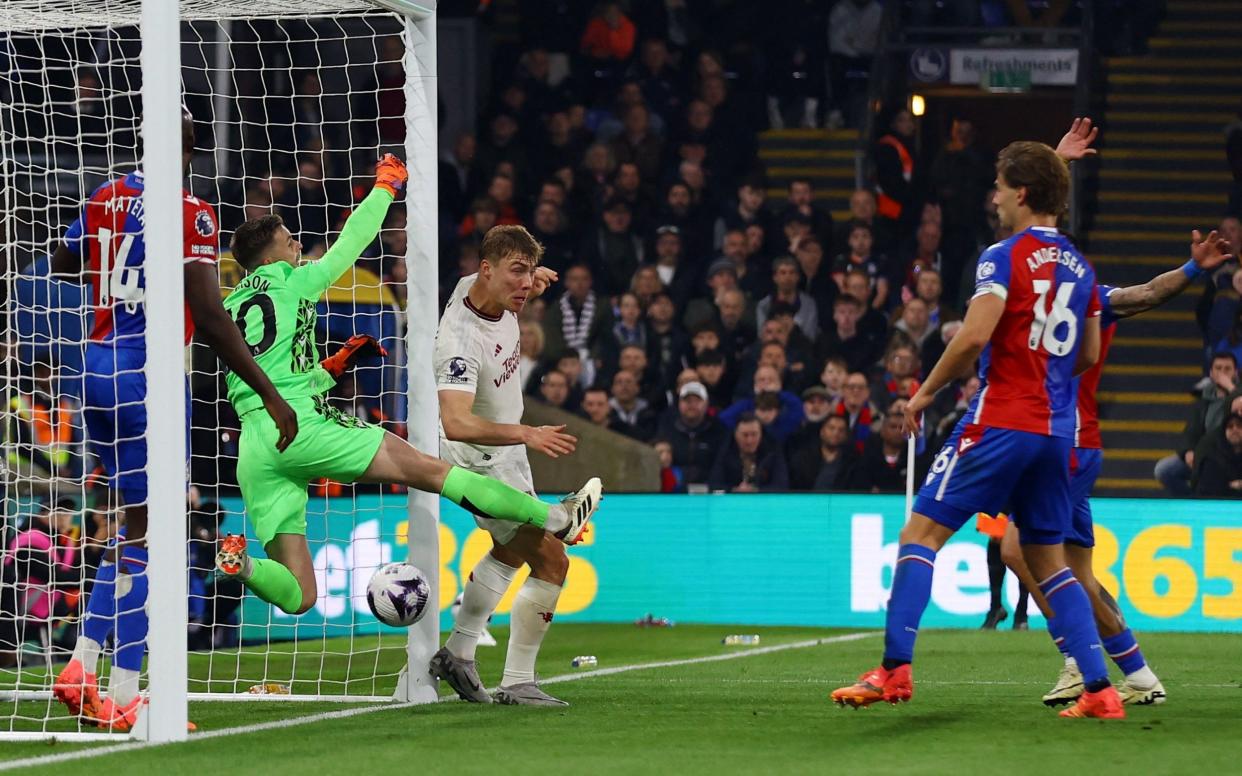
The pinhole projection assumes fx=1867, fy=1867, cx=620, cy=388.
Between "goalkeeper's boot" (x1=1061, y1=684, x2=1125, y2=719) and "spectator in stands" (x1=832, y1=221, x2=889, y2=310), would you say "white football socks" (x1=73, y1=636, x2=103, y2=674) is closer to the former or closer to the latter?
"goalkeeper's boot" (x1=1061, y1=684, x2=1125, y2=719)

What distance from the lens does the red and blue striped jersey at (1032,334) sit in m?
6.51

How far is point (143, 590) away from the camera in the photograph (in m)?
6.99

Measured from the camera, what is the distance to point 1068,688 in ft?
23.7

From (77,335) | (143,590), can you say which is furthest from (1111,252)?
(143,590)

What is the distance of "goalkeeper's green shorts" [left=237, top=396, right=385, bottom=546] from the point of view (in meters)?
7.25

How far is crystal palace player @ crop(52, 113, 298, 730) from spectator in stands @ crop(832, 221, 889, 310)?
10.4 metres

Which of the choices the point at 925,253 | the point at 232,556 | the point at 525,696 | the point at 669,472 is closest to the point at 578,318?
the point at 669,472

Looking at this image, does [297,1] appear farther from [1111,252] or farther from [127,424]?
[1111,252]

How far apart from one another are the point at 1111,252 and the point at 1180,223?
2.65 feet

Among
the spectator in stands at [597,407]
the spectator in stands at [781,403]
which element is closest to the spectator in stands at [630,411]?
the spectator in stands at [597,407]

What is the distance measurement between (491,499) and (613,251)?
36.5ft

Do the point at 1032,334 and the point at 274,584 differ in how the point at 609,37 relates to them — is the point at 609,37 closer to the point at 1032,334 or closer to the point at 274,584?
the point at 274,584

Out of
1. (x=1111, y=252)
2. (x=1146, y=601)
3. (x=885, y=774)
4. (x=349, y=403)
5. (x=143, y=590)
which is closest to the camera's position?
(x=885, y=774)

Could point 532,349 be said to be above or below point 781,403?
above
